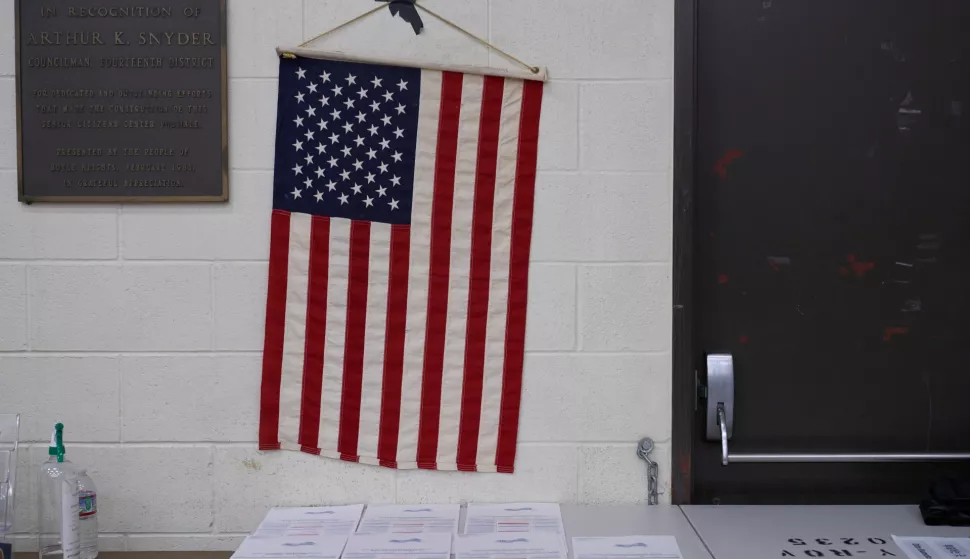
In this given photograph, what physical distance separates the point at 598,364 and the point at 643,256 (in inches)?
12.2

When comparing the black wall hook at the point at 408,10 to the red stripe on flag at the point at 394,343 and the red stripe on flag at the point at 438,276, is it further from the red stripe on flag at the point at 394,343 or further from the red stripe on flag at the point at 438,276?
the red stripe on flag at the point at 394,343

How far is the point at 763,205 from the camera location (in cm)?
196

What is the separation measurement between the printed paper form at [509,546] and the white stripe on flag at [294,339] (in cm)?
55

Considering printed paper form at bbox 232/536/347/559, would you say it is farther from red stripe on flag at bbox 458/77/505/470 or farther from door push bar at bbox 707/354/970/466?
door push bar at bbox 707/354/970/466

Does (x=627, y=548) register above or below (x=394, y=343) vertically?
below

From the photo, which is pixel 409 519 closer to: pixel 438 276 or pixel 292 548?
pixel 292 548

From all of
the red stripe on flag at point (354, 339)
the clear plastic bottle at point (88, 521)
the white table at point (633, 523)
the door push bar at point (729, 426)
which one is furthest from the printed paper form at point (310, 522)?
the door push bar at point (729, 426)

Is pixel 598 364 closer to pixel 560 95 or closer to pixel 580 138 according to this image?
pixel 580 138

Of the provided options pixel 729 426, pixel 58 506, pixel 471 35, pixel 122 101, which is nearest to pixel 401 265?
pixel 471 35

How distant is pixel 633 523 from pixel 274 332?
1044mm

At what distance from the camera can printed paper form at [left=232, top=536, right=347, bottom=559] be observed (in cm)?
164

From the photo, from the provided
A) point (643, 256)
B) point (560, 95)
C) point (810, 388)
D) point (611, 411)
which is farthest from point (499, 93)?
point (810, 388)

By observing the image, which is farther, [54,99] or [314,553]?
[54,99]

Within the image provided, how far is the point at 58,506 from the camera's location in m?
1.88
